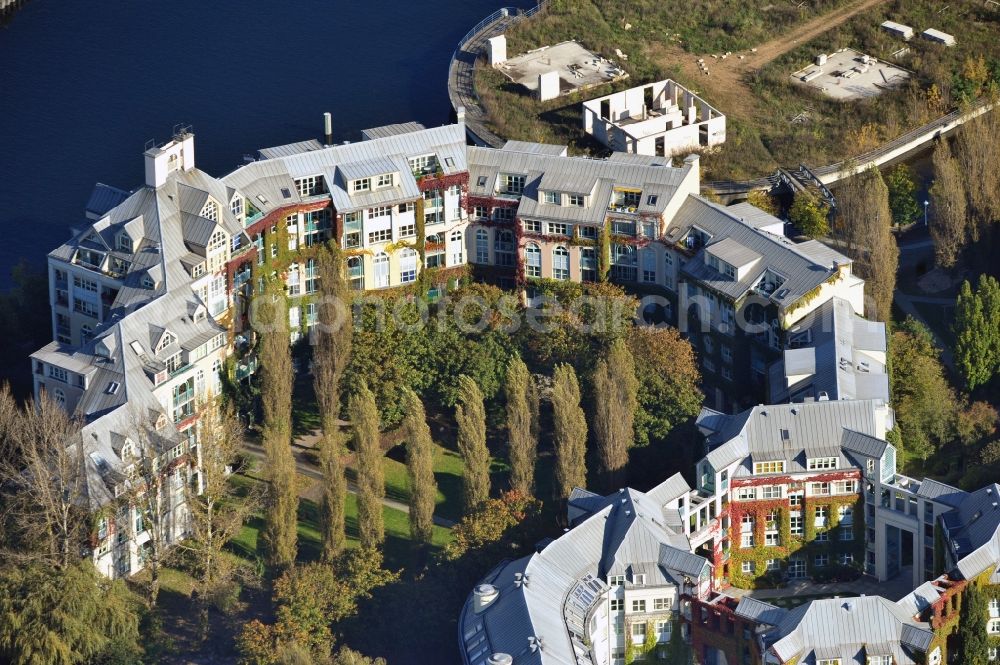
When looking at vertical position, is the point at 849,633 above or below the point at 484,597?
below

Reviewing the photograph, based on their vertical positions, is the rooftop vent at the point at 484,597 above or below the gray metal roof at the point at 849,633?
above

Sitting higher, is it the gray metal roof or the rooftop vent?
the rooftop vent

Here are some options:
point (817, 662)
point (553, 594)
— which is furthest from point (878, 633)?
point (553, 594)

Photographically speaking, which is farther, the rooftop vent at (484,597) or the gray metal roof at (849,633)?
the rooftop vent at (484,597)

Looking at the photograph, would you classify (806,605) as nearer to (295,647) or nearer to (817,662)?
(817,662)

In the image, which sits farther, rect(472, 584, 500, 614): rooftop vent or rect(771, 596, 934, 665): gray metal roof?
rect(472, 584, 500, 614): rooftop vent

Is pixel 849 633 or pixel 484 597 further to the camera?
pixel 849 633

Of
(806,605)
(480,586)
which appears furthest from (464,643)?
(806,605)

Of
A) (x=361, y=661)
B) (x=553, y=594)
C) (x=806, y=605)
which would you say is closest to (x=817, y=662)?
(x=806, y=605)

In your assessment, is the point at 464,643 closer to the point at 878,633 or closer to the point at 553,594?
the point at 553,594
